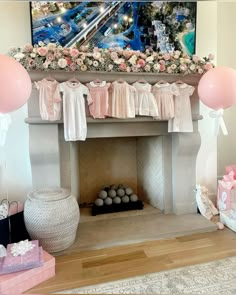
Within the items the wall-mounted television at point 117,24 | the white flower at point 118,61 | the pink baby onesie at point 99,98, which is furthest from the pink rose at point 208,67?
→ the pink baby onesie at point 99,98

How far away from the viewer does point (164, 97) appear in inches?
96.1

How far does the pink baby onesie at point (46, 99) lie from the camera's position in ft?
7.16

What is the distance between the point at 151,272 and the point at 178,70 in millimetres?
1769

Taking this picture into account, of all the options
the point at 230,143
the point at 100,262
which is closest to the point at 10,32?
the point at 100,262

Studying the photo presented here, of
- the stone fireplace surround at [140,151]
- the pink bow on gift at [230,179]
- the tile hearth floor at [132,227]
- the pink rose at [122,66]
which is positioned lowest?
the tile hearth floor at [132,227]

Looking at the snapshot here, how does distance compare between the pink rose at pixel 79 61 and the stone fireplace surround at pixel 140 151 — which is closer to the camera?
the pink rose at pixel 79 61

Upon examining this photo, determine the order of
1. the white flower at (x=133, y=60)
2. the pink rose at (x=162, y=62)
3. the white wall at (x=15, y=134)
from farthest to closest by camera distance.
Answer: the white wall at (x=15, y=134) → the pink rose at (x=162, y=62) → the white flower at (x=133, y=60)

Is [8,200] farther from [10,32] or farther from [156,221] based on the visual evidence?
[10,32]

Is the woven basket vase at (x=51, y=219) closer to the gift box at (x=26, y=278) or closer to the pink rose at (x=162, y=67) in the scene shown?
the gift box at (x=26, y=278)

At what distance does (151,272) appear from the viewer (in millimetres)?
1793

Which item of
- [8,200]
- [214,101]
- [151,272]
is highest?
[214,101]

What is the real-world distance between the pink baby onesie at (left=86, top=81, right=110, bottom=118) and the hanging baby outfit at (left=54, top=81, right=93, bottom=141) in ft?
0.17

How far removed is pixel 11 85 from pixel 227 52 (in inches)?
108

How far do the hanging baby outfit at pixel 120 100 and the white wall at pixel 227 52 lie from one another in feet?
5.35
